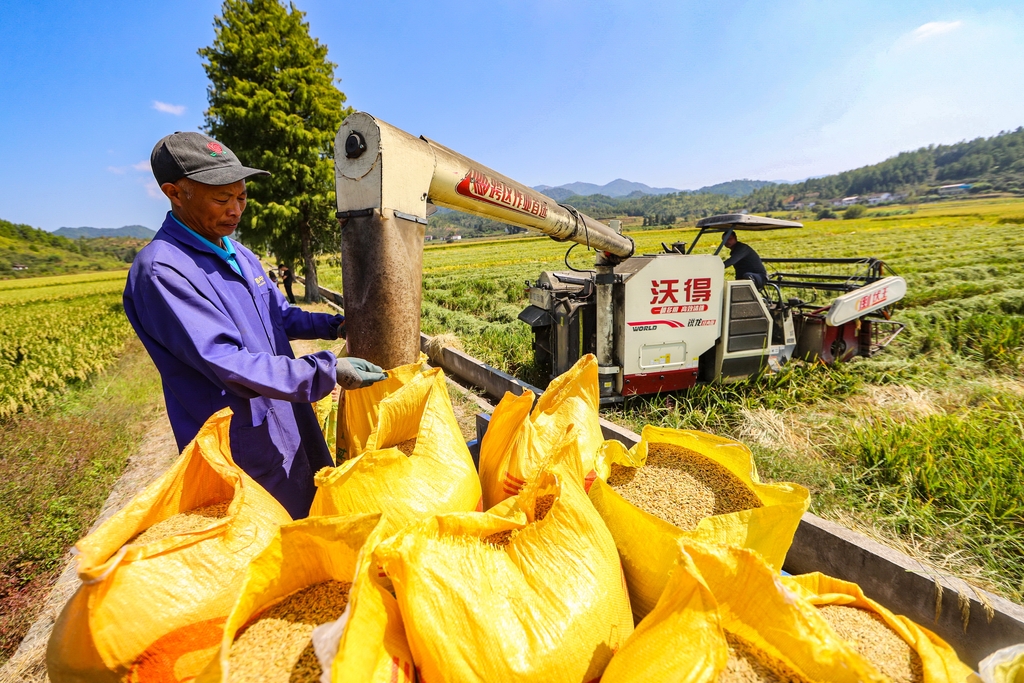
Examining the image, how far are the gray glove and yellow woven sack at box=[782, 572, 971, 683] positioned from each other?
4.50 feet

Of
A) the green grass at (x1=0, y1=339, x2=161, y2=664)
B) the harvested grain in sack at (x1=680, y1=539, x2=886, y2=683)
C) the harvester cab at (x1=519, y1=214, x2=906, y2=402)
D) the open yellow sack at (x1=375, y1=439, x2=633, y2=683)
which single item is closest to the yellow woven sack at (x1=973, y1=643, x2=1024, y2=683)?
the harvested grain in sack at (x1=680, y1=539, x2=886, y2=683)

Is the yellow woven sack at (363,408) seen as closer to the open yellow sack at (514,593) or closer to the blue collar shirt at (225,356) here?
the blue collar shirt at (225,356)

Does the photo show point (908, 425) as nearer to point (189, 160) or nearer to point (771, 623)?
point (771, 623)

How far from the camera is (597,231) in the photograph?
3430mm

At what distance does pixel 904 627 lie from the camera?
1.15m

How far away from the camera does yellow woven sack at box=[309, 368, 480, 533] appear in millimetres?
1300

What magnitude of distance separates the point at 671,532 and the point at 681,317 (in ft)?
10.2

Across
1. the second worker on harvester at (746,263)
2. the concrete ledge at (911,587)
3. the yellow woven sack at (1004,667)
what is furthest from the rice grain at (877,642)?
the second worker on harvester at (746,263)

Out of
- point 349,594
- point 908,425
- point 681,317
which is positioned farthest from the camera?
point 681,317

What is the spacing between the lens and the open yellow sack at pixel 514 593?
968mm

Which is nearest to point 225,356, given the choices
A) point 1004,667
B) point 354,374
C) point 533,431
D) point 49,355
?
point 354,374

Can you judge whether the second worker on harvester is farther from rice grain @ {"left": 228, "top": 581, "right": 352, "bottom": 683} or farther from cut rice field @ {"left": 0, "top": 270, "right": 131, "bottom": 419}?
cut rice field @ {"left": 0, "top": 270, "right": 131, "bottom": 419}

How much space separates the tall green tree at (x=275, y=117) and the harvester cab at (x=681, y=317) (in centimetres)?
1167

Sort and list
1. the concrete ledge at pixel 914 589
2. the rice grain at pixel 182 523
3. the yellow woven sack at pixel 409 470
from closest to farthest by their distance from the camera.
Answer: the rice grain at pixel 182 523, the yellow woven sack at pixel 409 470, the concrete ledge at pixel 914 589
